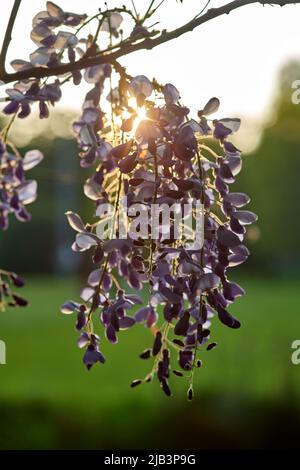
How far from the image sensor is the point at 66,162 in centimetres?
2997

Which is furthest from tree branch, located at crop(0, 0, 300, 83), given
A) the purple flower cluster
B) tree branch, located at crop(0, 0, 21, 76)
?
the purple flower cluster

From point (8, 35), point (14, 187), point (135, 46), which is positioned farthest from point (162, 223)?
point (14, 187)

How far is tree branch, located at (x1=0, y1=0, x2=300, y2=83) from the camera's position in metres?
1.27

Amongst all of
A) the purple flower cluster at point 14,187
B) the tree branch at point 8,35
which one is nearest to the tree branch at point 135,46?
the tree branch at point 8,35

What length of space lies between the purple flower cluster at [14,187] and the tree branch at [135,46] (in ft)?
1.24

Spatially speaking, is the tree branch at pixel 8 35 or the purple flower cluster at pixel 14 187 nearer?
the tree branch at pixel 8 35

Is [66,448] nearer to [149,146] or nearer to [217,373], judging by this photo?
[149,146]

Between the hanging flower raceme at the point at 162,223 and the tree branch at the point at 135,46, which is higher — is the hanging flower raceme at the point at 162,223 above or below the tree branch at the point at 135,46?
below

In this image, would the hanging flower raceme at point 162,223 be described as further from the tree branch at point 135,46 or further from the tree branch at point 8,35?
the tree branch at point 8,35

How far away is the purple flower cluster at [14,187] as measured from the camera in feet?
5.63

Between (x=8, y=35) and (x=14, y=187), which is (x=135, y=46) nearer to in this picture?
(x=8, y=35)

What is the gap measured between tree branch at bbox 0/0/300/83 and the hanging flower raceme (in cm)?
5

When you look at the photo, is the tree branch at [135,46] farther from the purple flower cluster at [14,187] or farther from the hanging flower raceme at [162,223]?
the purple flower cluster at [14,187]
